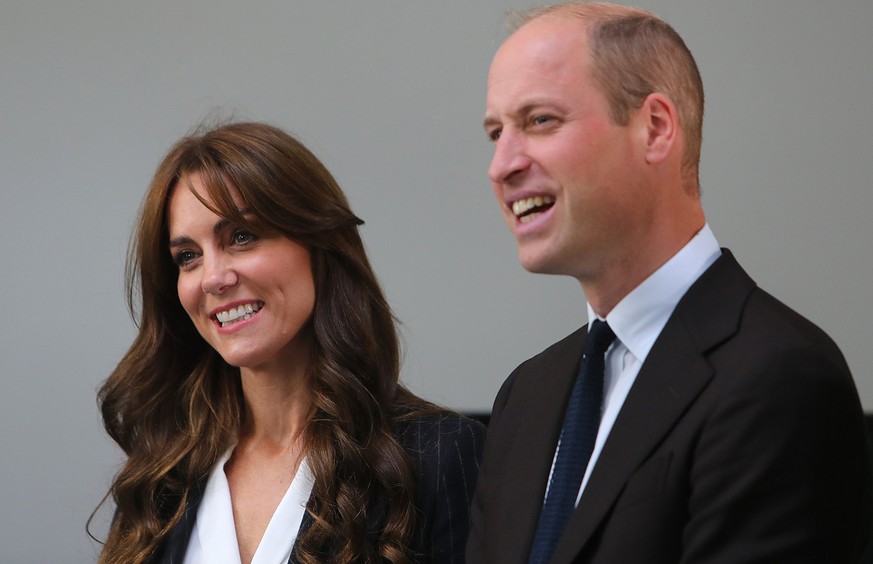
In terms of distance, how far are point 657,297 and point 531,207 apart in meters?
0.19

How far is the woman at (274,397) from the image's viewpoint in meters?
2.29

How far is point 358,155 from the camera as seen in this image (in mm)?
4137

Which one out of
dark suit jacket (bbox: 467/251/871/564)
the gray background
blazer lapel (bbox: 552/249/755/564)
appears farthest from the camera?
the gray background

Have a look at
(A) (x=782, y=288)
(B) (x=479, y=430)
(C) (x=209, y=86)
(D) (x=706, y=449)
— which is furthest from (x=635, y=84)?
(C) (x=209, y=86)

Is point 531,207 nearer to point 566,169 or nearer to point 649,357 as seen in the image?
point 566,169

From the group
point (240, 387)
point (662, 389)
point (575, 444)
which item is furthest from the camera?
point (240, 387)

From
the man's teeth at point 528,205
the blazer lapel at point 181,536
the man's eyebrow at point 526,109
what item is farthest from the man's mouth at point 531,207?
the blazer lapel at point 181,536

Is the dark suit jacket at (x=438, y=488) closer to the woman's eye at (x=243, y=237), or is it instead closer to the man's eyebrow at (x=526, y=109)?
the woman's eye at (x=243, y=237)

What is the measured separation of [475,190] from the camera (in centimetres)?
402

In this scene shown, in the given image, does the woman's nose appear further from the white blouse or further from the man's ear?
the man's ear

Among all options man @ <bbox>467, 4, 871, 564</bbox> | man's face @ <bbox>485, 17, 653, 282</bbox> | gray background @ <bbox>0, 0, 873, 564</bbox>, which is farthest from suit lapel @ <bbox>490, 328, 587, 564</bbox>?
gray background @ <bbox>0, 0, 873, 564</bbox>

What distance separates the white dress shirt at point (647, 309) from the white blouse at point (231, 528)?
902 millimetres

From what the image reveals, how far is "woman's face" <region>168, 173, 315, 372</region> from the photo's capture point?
2338mm

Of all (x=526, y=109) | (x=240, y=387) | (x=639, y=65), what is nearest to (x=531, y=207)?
(x=526, y=109)
